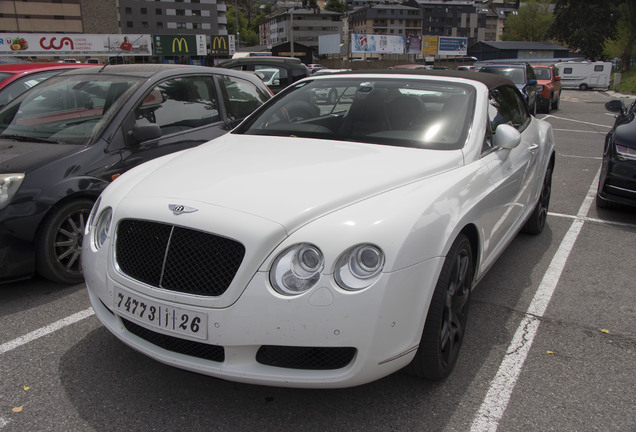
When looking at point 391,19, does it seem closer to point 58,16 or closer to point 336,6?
point 336,6

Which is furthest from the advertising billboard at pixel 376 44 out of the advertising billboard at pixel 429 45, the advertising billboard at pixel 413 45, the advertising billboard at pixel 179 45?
the advertising billboard at pixel 179 45

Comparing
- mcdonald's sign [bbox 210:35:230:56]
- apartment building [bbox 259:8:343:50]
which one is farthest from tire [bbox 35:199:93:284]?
apartment building [bbox 259:8:343:50]

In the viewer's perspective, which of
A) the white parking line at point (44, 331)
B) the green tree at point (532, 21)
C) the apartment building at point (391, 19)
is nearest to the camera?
the white parking line at point (44, 331)

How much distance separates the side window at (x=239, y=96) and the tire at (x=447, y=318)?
3.44 m

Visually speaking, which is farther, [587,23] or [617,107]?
[587,23]

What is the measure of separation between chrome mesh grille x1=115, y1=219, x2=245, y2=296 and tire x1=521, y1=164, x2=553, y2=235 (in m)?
3.70

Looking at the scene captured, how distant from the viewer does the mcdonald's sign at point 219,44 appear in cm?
7331

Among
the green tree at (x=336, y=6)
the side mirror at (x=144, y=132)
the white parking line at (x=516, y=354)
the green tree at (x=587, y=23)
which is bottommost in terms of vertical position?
the white parking line at (x=516, y=354)

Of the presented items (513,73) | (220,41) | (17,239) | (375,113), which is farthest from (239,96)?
(220,41)

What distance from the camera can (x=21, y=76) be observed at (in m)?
6.93

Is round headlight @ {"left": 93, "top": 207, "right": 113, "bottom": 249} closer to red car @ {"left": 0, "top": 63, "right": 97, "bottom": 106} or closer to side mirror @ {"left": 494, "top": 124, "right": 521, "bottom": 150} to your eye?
side mirror @ {"left": 494, "top": 124, "right": 521, "bottom": 150}

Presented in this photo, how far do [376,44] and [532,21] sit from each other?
53.7 metres

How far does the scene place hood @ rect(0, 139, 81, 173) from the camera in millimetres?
3793

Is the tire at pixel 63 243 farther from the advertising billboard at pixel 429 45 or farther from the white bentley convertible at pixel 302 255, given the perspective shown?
the advertising billboard at pixel 429 45
